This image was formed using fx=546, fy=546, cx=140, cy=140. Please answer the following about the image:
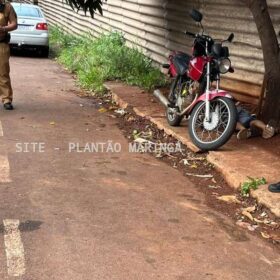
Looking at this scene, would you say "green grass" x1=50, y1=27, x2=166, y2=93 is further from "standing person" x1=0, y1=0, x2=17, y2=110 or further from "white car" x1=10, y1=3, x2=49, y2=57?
"standing person" x1=0, y1=0, x2=17, y2=110

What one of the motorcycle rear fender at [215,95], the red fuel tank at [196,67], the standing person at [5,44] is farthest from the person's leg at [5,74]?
the motorcycle rear fender at [215,95]

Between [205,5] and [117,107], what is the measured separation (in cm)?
232

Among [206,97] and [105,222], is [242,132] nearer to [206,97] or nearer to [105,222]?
[206,97]

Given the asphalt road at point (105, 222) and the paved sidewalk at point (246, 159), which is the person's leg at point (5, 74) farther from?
the paved sidewalk at point (246, 159)

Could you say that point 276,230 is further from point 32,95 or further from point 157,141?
point 32,95

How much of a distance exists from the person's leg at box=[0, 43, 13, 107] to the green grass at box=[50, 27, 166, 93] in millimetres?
2493

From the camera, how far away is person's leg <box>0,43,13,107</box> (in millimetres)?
8453

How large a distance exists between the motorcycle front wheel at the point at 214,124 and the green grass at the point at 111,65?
12.4ft

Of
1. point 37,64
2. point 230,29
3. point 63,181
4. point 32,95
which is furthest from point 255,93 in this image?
point 37,64

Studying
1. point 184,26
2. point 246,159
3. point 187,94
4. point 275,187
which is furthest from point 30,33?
point 275,187

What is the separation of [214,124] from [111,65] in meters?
5.64

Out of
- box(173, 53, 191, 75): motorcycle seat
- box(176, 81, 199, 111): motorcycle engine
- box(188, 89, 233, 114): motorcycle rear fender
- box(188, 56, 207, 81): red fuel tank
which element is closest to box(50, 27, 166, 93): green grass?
box(173, 53, 191, 75): motorcycle seat

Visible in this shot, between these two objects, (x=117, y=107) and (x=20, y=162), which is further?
(x=117, y=107)

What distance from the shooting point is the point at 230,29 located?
8.63 meters
